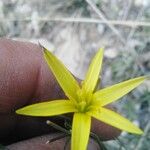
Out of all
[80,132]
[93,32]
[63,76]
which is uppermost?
[93,32]

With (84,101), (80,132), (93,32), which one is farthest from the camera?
(93,32)

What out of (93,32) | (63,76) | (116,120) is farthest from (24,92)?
(93,32)

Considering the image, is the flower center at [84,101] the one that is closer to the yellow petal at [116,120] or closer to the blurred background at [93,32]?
the yellow petal at [116,120]

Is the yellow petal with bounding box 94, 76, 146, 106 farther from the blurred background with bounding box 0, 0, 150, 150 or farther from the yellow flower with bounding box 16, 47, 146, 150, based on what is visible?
the blurred background with bounding box 0, 0, 150, 150

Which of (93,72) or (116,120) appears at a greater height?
(93,72)

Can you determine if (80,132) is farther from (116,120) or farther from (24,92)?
(24,92)

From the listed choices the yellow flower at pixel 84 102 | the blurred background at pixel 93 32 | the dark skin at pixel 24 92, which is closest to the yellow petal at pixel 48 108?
the yellow flower at pixel 84 102

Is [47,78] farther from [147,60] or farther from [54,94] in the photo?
[147,60]
